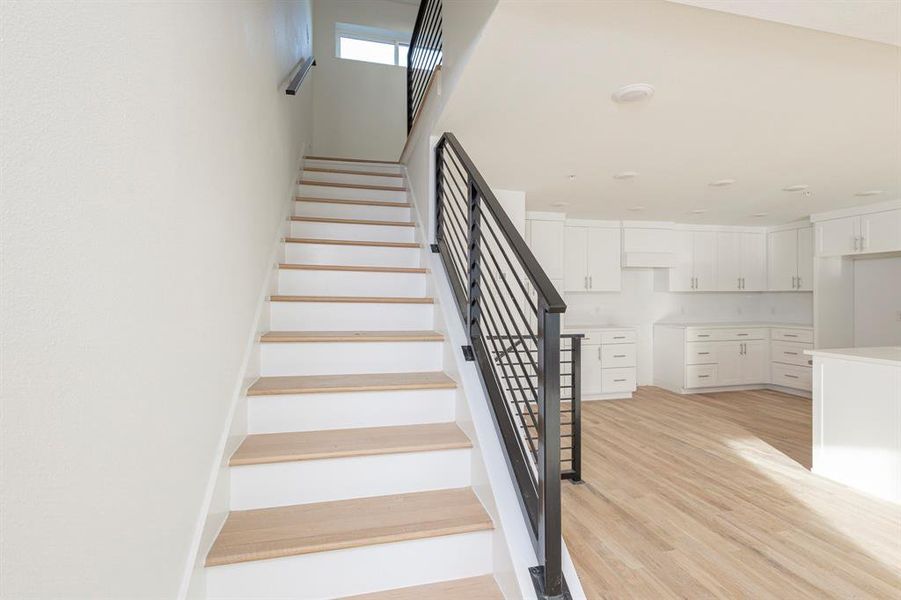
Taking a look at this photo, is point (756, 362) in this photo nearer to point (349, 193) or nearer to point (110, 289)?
point (349, 193)

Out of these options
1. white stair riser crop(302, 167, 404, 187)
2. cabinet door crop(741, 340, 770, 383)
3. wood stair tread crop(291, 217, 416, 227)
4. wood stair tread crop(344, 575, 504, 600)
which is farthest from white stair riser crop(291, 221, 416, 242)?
cabinet door crop(741, 340, 770, 383)

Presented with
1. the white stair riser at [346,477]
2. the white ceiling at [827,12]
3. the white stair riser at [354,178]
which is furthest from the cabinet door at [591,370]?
the white ceiling at [827,12]

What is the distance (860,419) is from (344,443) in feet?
10.9

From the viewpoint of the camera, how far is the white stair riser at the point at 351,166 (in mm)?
4090

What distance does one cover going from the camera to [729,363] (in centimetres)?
589

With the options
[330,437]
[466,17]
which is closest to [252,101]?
[466,17]

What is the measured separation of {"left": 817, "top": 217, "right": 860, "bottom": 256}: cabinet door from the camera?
495 centimetres

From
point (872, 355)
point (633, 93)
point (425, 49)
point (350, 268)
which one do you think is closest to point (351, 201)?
point (350, 268)

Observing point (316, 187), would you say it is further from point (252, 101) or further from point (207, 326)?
point (207, 326)

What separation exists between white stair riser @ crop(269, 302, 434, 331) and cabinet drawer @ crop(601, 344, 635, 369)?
146 inches

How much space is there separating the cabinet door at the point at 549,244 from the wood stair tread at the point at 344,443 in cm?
365

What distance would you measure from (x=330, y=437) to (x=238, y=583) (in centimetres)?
56

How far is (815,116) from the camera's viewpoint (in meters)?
2.43

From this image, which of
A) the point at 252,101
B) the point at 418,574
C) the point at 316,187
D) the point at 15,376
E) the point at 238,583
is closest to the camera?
the point at 15,376
